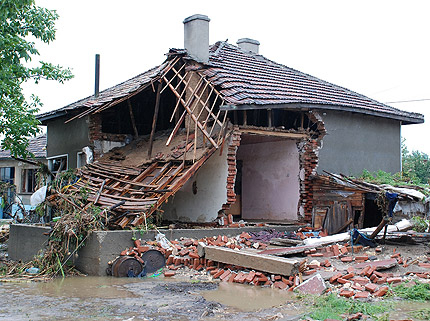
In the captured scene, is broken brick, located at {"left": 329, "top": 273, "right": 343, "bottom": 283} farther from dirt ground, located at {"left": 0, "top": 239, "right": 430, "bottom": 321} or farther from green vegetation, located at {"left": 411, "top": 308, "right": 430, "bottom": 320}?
green vegetation, located at {"left": 411, "top": 308, "right": 430, "bottom": 320}

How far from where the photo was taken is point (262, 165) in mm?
17672

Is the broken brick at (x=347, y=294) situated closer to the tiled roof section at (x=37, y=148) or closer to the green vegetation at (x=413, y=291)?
the green vegetation at (x=413, y=291)

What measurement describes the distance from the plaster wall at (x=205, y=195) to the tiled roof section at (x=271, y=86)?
183 cm

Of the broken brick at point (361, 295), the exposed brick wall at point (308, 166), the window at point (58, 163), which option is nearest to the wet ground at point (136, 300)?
the broken brick at point (361, 295)

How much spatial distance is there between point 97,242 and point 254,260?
11.6ft

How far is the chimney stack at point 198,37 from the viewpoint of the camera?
16.2m

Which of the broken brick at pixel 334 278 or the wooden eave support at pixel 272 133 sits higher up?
the wooden eave support at pixel 272 133

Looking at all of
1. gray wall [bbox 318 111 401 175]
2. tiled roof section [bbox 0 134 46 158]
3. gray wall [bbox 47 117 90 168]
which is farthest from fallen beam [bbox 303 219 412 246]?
tiled roof section [bbox 0 134 46 158]

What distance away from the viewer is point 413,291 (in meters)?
8.15

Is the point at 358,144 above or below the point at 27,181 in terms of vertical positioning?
above

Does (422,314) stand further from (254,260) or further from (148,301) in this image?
(148,301)

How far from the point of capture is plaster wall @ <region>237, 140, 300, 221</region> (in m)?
16.1

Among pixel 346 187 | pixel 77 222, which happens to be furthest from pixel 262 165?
pixel 77 222

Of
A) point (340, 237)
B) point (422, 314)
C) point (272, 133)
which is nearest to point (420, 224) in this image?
point (340, 237)
